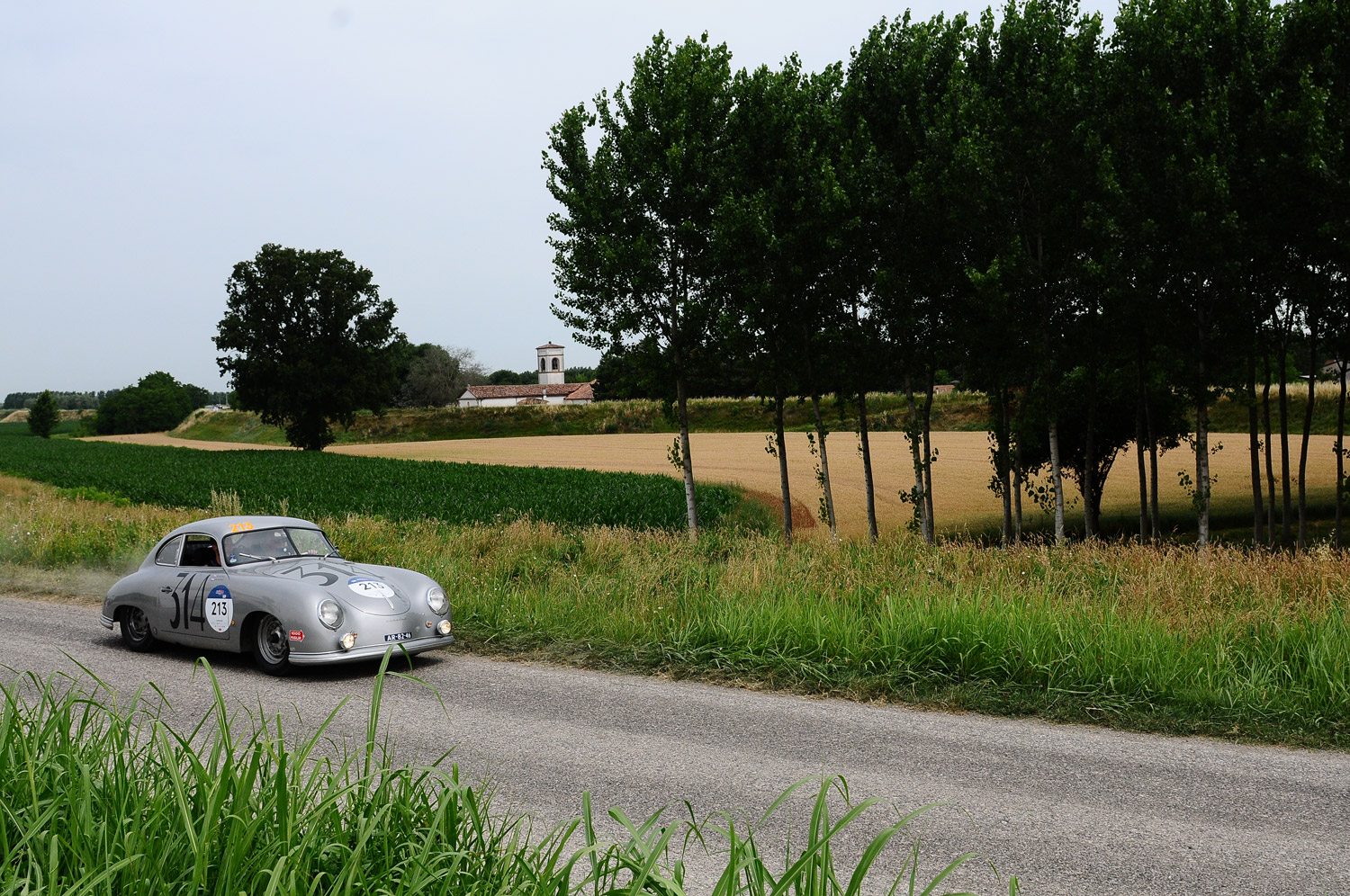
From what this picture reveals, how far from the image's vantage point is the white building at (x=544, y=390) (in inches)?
5571

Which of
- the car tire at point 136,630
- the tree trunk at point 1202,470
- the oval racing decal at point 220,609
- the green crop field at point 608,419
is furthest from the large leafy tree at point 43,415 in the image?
the tree trunk at point 1202,470

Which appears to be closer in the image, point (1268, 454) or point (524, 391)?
point (1268, 454)

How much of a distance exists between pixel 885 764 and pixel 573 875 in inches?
94.6

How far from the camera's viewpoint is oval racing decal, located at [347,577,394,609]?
364 inches

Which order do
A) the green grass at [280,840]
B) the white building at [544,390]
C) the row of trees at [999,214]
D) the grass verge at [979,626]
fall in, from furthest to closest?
Result: 1. the white building at [544,390]
2. the row of trees at [999,214]
3. the grass verge at [979,626]
4. the green grass at [280,840]

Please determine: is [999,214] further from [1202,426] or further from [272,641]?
[272,641]

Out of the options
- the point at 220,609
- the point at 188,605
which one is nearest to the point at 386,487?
the point at 188,605

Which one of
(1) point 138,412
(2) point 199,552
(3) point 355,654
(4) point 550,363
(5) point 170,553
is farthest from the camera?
(4) point 550,363

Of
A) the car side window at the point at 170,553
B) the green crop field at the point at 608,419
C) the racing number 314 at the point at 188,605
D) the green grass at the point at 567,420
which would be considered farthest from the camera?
the green grass at the point at 567,420

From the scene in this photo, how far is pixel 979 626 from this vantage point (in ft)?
28.1

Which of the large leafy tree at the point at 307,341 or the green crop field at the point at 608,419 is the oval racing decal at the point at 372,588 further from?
the green crop field at the point at 608,419

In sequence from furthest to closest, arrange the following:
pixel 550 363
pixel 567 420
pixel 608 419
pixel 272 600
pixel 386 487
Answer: pixel 550 363
pixel 567 420
pixel 608 419
pixel 386 487
pixel 272 600

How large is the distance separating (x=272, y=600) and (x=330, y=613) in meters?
0.69

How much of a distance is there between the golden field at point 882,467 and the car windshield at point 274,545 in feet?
60.5
